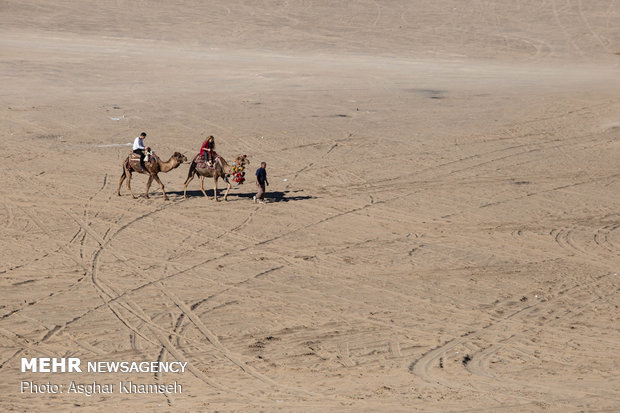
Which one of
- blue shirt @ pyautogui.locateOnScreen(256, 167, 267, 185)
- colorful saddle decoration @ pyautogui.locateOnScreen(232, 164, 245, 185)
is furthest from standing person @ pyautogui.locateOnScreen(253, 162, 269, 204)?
colorful saddle decoration @ pyautogui.locateOnScreen(232, 164, 245, 185)

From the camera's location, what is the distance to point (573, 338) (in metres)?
14.5

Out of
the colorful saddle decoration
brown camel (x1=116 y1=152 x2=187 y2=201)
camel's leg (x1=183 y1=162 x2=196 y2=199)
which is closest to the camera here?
the colorful saddle decoration

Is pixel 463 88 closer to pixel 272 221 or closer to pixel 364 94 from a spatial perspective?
pixel 364 94

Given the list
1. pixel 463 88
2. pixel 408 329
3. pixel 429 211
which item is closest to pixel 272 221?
pixel 429 211

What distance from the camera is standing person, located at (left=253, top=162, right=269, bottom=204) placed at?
72.9ft

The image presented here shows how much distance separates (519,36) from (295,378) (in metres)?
40.2

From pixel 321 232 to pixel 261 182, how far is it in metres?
2.75

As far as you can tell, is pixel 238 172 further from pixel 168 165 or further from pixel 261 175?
pixel 168 165

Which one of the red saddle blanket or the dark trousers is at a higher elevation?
the red saddle blanket

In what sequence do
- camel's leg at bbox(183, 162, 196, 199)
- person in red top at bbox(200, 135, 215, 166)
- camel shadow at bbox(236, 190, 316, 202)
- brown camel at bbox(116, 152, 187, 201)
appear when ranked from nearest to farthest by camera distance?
person in red top at bbox(200, 135, 215, 166)
brown camel at bbox(116, 152, 187, 201)
camel's leg at bbox(183, 162, 196, 199)
camel shadow at bbox(236, 190, 316, 202)

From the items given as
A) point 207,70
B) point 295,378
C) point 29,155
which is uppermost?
point 207,70

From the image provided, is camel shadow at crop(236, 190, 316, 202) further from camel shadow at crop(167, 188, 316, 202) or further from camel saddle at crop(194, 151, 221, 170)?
camel saddle at crop(194, 151, 221, 170)

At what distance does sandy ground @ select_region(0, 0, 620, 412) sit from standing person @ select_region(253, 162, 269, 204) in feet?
2.05

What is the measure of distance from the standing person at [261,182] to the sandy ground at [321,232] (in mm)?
626
